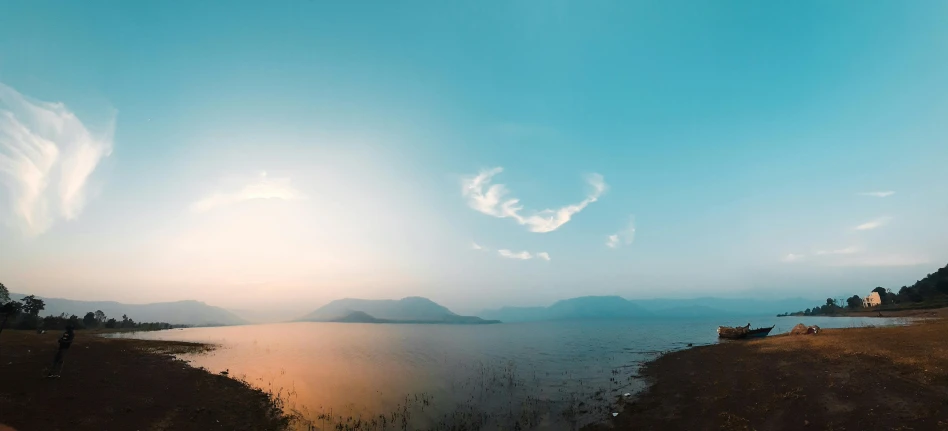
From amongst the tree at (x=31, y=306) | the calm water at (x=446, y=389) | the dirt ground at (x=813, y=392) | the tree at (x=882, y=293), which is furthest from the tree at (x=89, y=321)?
the tree at (x=882, y=293)

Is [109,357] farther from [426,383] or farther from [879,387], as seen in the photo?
[879,387]

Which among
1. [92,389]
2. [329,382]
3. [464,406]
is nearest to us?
[92,389]

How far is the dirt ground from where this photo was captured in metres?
17.5

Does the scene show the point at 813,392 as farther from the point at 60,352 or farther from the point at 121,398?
the point at 60,352

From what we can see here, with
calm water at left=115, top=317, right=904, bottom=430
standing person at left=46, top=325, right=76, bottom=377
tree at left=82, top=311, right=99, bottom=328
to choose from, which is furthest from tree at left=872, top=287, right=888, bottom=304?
tree at left=82, top=311, right=99, bottom=328

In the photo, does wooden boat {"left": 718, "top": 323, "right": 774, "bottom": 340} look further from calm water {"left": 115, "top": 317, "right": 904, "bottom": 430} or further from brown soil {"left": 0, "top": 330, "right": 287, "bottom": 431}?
brown soil {"left": 0, "top": 330, "right": 287, "bottom": 431}

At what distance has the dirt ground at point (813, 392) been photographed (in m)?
17.5

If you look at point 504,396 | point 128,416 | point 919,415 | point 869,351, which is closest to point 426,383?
point 504,396

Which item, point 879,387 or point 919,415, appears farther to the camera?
point 879,387

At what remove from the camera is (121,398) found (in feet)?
76.9

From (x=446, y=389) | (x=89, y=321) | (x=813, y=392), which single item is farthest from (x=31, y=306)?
(x=813, y=392)

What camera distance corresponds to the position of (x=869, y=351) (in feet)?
97.1

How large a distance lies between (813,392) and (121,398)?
4419 cm

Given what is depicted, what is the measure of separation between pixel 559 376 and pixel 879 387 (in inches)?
953
